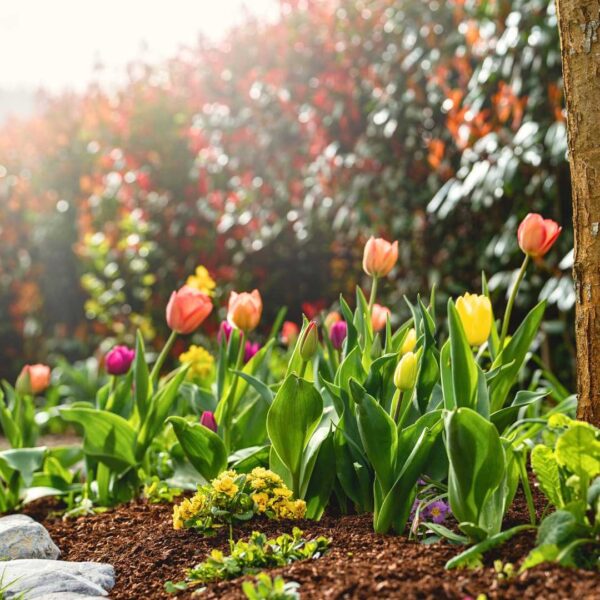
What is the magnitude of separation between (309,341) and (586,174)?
746 millimetres

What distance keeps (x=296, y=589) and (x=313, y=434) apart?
0.61 m

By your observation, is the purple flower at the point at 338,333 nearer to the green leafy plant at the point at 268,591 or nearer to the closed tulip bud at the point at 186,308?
the closed tulip bud at the point at 186,308

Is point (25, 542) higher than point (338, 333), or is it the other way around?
point (338, 333)

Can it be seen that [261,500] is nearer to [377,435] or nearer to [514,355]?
[377,435]

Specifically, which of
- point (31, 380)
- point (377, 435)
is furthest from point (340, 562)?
point (31, 380)

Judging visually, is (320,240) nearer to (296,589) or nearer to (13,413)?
(13,413)

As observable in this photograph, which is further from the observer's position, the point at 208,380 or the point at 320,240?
the point at 320,240

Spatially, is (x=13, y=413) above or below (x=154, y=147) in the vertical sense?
below

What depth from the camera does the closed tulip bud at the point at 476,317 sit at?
205cm

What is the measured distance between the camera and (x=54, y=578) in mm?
1881

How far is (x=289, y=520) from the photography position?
2.08m

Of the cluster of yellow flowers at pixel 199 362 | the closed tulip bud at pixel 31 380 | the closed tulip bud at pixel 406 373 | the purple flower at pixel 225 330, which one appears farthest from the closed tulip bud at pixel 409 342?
the closed tulip bud at pixel 31 380

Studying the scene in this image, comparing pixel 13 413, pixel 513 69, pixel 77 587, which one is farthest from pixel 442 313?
pixel 77 587

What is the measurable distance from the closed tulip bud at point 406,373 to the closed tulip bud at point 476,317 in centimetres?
24
